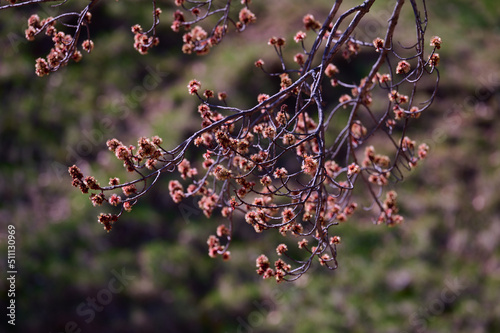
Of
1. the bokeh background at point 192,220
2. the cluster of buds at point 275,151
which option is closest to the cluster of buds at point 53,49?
the cluster of buds at point 275,151

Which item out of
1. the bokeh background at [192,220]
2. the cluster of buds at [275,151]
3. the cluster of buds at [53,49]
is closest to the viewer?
the cluster of buds at [275,151]

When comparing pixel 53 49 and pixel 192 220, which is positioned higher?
pixel 53 49

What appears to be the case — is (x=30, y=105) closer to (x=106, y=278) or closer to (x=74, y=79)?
(x=74, y=79)

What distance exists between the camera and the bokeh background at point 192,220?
584 centimetres

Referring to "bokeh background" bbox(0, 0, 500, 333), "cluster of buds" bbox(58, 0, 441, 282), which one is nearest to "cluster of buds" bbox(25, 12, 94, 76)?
"cluster of buds" bbox(58, 0, 441, 282)

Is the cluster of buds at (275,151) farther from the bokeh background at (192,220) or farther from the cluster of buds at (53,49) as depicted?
the bokeh background at (192,220)

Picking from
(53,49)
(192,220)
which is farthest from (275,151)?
(192,220)

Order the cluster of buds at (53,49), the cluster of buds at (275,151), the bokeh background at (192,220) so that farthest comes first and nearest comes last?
the bokeh background at (192,220) → the cluster of buds at (53,49) → the cluster of buds at (275,151)

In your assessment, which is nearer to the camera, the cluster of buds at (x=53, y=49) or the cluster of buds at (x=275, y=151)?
the cluster of buds at (x=275, y=151)

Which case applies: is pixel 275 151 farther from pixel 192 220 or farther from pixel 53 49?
pixel 192 220

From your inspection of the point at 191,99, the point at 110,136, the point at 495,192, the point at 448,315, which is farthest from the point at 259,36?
the point at 448,315

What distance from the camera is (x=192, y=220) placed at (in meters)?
6.61

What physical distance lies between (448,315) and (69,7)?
287 inches

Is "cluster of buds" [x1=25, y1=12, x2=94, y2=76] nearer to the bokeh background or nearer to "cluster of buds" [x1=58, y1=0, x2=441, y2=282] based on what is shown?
"cluster of buds" [x1=58, y1=0, x2=441, y2=282]
